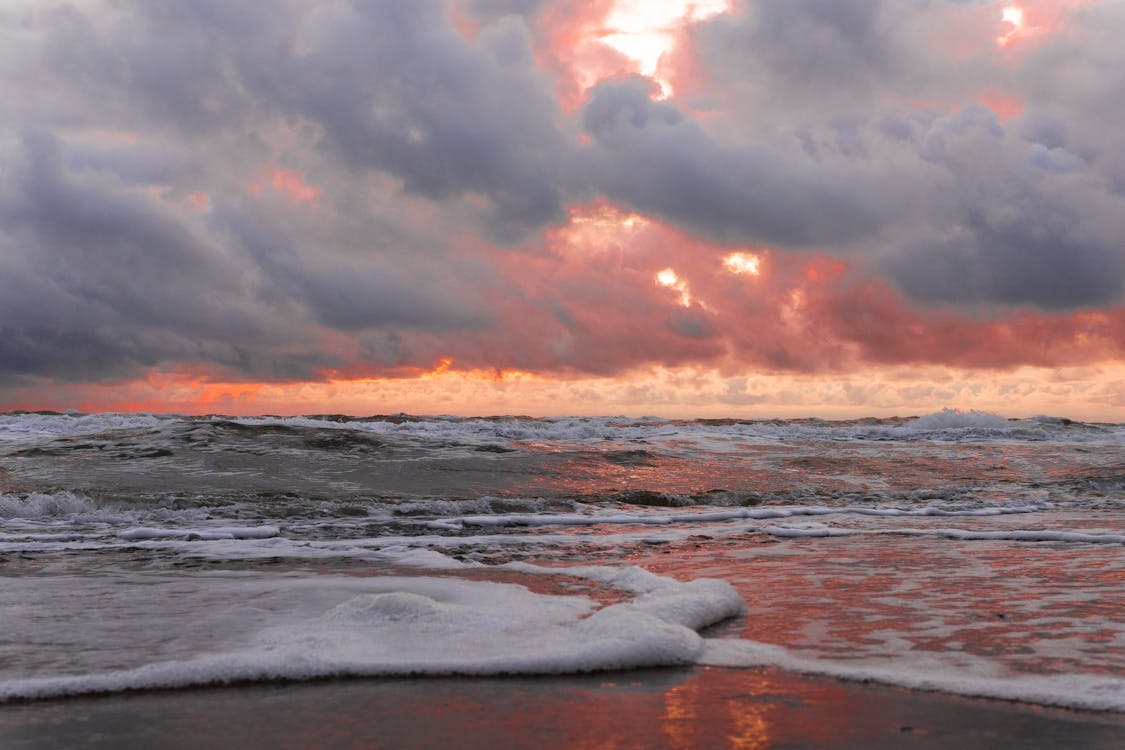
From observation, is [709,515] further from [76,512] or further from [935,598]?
[76,512]

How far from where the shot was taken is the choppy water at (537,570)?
3.38 m

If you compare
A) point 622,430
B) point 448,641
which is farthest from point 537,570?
point 622,430

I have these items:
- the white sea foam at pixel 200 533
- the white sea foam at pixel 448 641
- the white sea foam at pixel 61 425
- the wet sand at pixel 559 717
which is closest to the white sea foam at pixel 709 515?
the white sea foam at pixel 200 533

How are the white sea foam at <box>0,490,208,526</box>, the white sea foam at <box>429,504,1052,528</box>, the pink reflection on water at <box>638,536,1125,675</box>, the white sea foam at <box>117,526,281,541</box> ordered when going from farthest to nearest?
the white sea foam at <box>429,504,1052,528</box>, the white sea foam at <box>0,490,208,526</box>, the white sea foam at <box>117,526,281,541</box>, the pink reflection on water at <box>638,536,1125,675</box>

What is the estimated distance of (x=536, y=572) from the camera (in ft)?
18.8

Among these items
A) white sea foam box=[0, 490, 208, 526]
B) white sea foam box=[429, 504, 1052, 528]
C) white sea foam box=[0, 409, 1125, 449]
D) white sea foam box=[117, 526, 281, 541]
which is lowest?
white sea foam box=[429, 504, 1052, 528]

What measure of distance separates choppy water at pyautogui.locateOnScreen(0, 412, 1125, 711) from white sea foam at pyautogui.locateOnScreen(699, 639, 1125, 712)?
0.05 ft

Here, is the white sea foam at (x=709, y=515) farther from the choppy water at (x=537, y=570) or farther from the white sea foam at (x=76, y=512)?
the white sea foam at (x=76, y=512)

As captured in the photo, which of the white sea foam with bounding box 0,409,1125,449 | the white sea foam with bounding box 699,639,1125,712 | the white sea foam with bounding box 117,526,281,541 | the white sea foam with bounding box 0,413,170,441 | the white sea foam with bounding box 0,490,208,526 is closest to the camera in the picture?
the white sea foam with bounding box 699,639,1125,712

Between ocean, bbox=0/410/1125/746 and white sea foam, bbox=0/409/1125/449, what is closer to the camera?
ocean, bbox=0/410/1125/746

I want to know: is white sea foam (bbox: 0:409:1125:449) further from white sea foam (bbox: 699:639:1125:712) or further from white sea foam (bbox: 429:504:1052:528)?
white sea foam (bbox: 699:639:1125:712)

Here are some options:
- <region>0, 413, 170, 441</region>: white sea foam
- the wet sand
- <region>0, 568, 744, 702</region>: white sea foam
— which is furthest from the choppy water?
<region>0, 413, 170, 441</region>: white sea foam

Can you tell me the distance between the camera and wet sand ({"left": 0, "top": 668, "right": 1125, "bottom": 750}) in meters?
2.51

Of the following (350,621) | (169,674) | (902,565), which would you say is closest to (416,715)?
(169,674)
